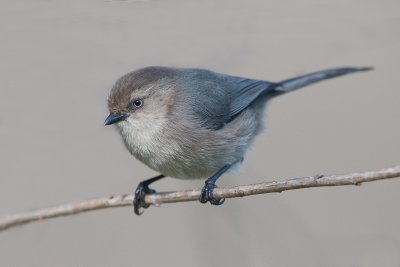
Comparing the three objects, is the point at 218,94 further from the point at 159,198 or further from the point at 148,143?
the point at 159,198

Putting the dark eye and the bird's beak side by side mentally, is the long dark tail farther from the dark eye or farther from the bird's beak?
the bird's beak

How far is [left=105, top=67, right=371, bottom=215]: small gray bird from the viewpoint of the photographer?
154 inches

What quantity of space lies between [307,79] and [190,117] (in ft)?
2.85

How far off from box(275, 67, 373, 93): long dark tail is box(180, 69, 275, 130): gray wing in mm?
104

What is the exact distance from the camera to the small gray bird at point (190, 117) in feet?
12.9

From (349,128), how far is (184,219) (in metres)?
1.58

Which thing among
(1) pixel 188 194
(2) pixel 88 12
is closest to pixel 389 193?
(1) pixel 188 194

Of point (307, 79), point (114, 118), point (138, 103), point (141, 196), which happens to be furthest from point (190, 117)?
Result: point (307, 79)

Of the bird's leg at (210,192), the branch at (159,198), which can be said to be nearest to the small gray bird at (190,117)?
the bird's leg at (210,192)

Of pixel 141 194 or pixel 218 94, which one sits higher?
pixel 218 94

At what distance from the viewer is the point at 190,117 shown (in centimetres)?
414

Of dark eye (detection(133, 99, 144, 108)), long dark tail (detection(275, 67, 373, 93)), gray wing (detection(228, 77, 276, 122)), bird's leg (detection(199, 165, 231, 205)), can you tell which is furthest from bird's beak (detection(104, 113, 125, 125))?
long dark tail (detection(275, 67, 373, 93))

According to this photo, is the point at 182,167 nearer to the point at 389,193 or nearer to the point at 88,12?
the point at 88,12

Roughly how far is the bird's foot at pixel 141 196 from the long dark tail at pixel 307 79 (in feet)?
3.92
